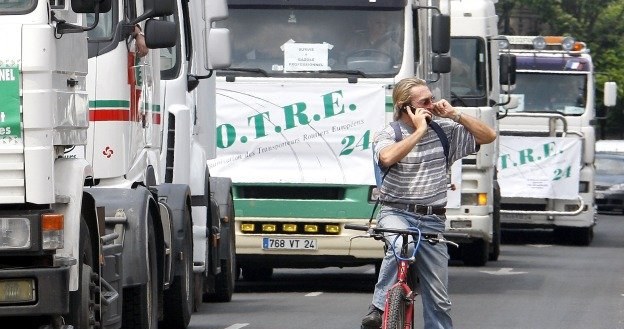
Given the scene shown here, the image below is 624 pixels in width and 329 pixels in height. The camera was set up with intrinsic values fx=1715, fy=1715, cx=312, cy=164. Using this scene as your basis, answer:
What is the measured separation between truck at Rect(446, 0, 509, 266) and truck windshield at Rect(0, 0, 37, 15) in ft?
46.2

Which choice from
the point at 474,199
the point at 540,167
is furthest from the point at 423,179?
the point at 540,167

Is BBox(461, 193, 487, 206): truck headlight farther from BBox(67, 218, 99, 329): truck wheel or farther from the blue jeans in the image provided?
BBox(67, 218, 99, 329): truck wheel

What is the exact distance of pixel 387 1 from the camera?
17000mm

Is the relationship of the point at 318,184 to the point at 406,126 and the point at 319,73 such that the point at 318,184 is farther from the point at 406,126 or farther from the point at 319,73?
the point at 406,126

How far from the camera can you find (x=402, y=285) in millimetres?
9078

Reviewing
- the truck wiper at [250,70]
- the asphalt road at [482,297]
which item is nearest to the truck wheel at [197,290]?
the asphalt road at [482,297]

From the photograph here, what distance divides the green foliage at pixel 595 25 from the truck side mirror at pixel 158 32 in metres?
42.3

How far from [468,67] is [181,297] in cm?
1114

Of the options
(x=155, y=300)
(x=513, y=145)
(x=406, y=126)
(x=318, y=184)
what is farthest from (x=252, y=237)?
(x=513, y=145)

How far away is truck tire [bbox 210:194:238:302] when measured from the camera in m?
16.2

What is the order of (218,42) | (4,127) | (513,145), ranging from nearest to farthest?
(4,127) < (218,42) < (513,145)

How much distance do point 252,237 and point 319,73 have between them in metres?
1.79

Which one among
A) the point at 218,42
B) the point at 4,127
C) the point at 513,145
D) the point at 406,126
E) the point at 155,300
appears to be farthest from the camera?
the point at 513,145

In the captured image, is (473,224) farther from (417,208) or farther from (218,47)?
(417,208)
